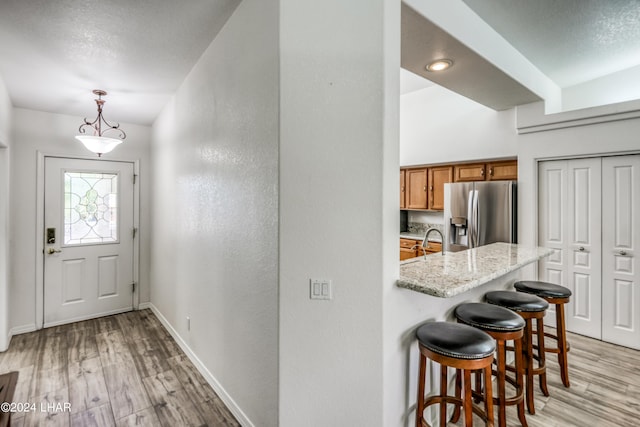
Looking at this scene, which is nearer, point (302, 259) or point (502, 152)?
point (302, 259)

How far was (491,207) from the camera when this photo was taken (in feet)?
11.9

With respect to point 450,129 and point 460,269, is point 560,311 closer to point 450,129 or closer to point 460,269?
point 460,269

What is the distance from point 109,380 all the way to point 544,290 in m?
3.57

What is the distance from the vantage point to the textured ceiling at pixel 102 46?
1881mm

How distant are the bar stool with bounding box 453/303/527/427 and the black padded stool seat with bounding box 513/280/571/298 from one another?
67 cm

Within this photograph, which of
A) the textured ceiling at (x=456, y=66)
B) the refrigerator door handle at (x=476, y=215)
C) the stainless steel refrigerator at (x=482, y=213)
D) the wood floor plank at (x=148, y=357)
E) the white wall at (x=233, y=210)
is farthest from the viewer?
the refrigerator door handle at (x=476, y=215)

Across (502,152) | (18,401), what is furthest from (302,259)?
(502,152)

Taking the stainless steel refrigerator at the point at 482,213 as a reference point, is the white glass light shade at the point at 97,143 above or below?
above

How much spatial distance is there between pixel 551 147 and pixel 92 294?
581cm

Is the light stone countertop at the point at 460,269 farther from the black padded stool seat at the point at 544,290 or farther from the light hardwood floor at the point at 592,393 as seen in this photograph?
the light hardwood floor at the point at 592,393

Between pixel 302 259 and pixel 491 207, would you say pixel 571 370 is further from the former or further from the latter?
pixel 302 259

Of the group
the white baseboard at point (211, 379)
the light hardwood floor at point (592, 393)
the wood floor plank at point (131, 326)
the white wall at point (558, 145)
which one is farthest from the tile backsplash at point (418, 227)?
the wood floor plank at point (131, 326)

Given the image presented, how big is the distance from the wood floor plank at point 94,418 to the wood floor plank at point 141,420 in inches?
2.7

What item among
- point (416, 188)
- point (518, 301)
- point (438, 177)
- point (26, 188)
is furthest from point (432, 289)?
point (26, 188)
